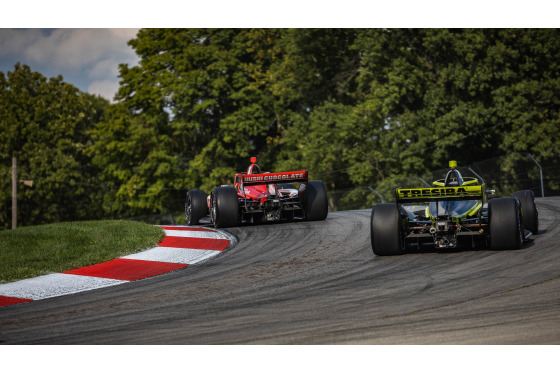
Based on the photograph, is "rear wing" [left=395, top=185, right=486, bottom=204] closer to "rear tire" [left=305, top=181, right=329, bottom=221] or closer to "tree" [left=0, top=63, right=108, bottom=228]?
"rear tire" [left=305, top=181, right=329, bottom=221]

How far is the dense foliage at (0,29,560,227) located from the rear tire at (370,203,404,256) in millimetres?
17028

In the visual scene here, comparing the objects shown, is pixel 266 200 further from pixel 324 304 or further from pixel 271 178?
pixel 324 304

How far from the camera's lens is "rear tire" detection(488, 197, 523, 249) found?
31.5ft

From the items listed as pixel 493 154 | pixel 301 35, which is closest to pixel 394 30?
pixel 301 35

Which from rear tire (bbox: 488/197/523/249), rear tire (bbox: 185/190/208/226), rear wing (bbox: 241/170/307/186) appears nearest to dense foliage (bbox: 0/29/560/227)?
rear tire (bbox: 185/190/208/226)

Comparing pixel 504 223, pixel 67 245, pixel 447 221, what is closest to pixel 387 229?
pixel 447 221

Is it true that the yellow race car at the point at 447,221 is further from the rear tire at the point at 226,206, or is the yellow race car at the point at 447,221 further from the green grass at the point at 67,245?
the rear tire at the point at 226,206

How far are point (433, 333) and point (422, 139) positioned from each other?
86.1 feet

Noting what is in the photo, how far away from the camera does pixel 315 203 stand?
15695mm

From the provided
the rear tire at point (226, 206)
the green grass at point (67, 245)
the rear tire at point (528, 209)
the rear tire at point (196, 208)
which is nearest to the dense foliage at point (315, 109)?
the rear tire at point (196, 208)

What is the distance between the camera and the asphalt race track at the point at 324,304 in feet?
18.7

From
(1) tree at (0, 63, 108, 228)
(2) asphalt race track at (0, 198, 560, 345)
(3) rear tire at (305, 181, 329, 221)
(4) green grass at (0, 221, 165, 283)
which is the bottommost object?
(2) asphalt race track at (0, 198, 560, 345)

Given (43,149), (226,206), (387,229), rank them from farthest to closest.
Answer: (43,149) < (226,206) < (387,229)

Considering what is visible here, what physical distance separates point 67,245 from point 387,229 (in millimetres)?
6285
